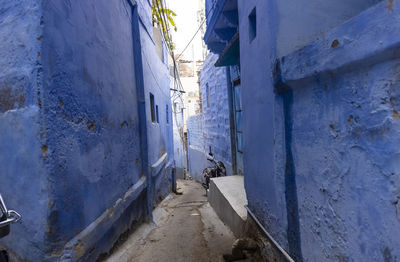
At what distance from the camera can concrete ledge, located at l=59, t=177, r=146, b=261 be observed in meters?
Answer: 2.43

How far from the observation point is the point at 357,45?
5.05 ft

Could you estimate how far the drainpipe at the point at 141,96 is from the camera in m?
5.57

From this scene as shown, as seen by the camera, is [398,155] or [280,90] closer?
[398,155]

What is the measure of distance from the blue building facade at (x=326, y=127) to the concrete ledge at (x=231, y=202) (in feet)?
3.07

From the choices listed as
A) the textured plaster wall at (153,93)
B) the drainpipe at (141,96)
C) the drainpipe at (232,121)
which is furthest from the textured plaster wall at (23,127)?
the drainpipe at (232,121)

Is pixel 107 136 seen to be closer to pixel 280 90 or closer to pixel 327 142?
pixel 280 90

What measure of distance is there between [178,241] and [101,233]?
1942 millimetres

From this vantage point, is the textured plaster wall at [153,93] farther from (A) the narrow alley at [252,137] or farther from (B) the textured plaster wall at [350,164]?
(B) the textured plaster wall at [350,164]

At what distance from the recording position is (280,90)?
2625mm

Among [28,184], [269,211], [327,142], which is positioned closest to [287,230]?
[269,211]

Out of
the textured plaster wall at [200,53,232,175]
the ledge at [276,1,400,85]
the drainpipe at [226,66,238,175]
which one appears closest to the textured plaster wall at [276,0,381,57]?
the ledge at [276,1,400,85]

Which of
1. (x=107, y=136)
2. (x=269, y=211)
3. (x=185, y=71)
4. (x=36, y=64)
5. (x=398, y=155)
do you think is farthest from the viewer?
(x=185, y=71)

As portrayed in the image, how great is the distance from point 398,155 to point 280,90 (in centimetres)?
140

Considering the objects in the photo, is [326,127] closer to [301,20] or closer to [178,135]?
[301,20]
